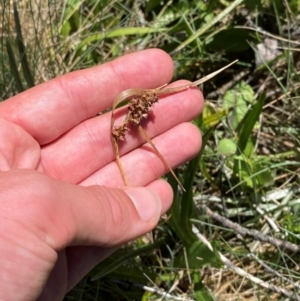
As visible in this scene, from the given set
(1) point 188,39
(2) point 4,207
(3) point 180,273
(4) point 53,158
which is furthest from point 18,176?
(1) point 188,39

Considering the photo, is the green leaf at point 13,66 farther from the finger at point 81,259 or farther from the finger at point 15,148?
the finger at point 81,259

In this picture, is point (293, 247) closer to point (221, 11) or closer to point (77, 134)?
point (77, 134)

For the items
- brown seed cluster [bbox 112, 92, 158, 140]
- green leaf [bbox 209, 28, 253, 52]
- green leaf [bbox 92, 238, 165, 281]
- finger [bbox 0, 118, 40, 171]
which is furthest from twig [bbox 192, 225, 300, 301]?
green leaf [bbox 209, 28, 253, 52]

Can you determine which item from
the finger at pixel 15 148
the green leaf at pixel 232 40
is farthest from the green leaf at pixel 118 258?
the green leaf at pixel 232 40

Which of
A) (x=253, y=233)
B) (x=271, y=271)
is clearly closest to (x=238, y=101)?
(x=253, y=233)

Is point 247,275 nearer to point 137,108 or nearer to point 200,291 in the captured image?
point 200,291

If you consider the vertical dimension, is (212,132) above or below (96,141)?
below
